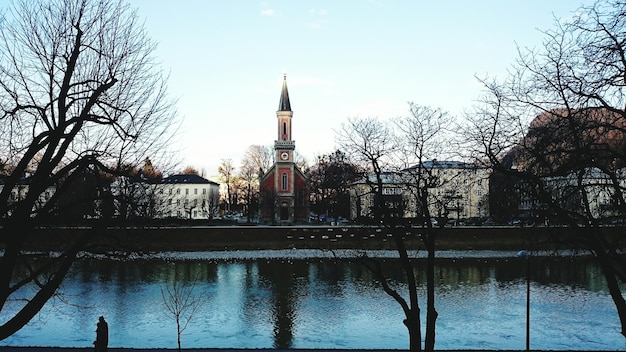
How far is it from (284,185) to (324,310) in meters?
49.0

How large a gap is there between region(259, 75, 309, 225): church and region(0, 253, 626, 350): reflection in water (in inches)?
1356

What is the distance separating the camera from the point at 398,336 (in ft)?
67.0

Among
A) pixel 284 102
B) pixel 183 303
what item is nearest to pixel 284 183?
pixel 284 102

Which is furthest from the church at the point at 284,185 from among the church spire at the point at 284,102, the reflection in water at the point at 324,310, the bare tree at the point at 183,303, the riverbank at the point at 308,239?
the bare tree at the point at 183,303

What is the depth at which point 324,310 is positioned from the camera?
974 inches

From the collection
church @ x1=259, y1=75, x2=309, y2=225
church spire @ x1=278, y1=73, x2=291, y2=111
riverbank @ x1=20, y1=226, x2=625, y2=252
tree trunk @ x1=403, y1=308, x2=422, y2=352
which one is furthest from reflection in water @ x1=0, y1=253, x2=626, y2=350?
church spire @ x1=278, y1=73, x2=291, y2=111

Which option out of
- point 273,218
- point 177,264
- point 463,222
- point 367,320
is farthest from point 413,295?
point 273,218

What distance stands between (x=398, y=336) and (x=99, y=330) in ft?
34.5

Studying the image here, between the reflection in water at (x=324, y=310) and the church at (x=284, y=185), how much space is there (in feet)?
113

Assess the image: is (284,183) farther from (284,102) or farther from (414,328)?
(414,328)

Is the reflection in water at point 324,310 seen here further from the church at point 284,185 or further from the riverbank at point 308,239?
the church at point 284,185

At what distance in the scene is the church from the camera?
7269 cm

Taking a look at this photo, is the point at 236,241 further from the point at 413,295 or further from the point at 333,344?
the point at 413,295

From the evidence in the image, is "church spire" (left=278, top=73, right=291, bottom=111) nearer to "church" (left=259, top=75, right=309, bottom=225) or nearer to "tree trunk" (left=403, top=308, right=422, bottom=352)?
"church" (left=259, top=75, right=309, bottom=225)
